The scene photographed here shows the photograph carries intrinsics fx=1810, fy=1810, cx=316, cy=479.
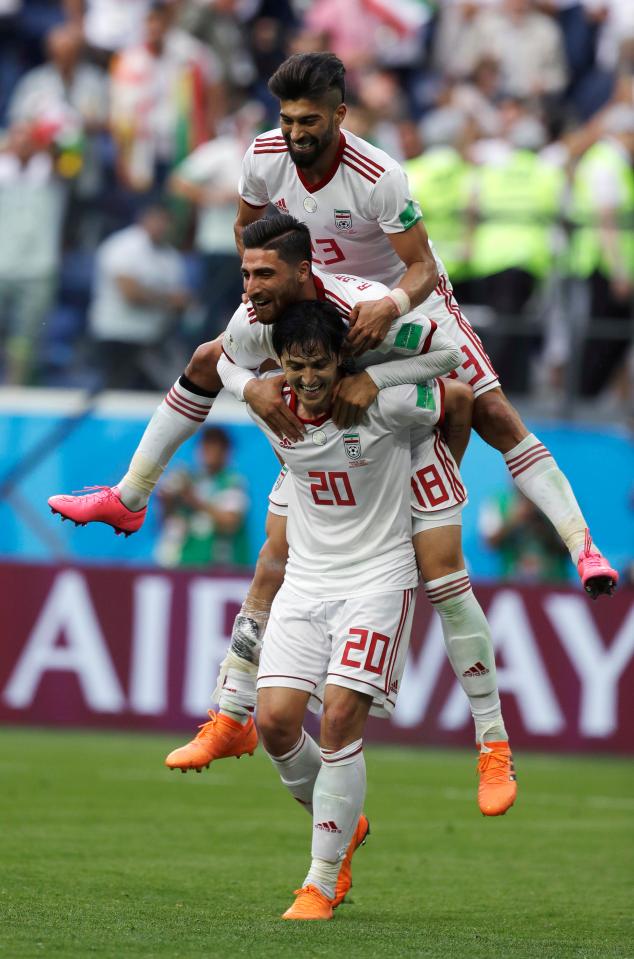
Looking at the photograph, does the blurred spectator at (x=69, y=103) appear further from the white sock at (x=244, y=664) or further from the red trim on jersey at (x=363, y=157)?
the red trim on jersey at (x=363, y=157)

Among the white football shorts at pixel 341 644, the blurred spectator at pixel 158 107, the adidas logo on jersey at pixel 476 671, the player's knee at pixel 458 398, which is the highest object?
the blurred spectator at pixel 158 107

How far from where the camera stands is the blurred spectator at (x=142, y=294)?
14.1m

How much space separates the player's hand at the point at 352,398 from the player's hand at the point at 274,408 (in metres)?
0.16

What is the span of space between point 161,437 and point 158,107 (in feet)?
27.5

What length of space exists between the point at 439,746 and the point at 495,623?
1.06m

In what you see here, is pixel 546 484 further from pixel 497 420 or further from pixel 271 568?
pixel 271 568

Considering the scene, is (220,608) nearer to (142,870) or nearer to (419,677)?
(419,677)

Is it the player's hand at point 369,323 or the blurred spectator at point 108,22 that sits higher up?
the blurred spectator at point 108,22

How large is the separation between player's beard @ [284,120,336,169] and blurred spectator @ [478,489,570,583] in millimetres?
7570

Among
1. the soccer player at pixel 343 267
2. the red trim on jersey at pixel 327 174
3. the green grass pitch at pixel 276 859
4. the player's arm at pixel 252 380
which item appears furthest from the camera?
the red trim on jersey at pixel 327 174

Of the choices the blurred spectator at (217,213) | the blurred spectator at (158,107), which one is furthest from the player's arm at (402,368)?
the blurred spectator at (158,107)

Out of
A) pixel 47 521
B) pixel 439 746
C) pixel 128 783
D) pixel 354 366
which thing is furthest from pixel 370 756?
pixel 354 366

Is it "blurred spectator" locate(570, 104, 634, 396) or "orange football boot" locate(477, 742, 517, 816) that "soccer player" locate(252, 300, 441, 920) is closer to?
"orange football boot" locate(477, 742, 517, 816)

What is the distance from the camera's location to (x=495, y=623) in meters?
13.2
